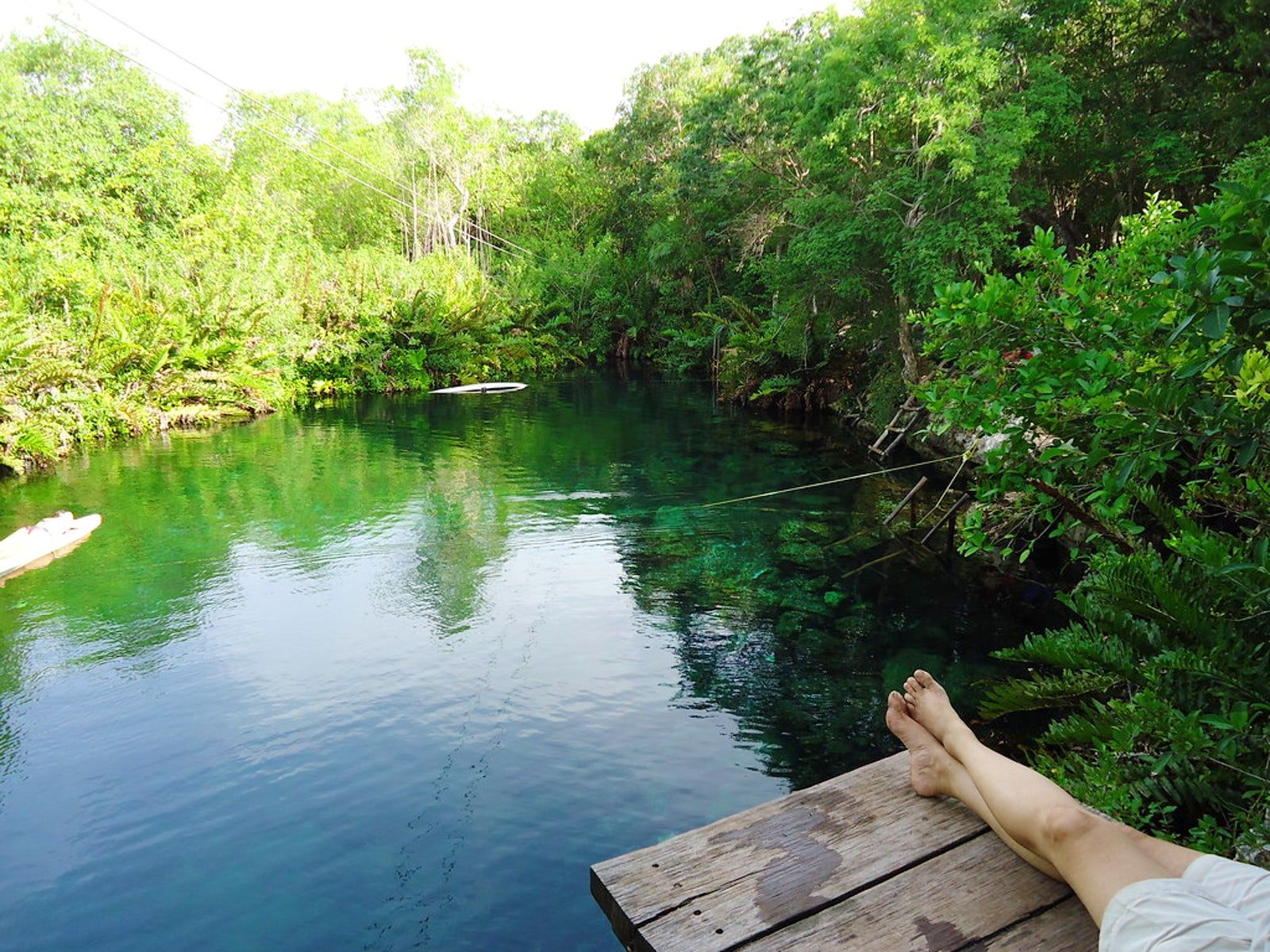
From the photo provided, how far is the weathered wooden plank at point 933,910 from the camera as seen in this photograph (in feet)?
6.27

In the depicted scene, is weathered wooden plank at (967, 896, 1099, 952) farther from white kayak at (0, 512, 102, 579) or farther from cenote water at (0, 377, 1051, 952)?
white kayak at (0, 512, 102, 579)

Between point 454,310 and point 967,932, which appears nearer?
point 967,932

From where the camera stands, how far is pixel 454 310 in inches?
912

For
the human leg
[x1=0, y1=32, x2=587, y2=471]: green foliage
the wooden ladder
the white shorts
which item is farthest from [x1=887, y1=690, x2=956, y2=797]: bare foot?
[x1=0, y1=32, x2=587, y2=471]: green foliage

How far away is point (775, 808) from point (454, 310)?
72.7 feet

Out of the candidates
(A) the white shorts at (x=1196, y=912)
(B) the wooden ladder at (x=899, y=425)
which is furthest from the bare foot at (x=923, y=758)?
(B) the wooden ladder at (x=899, y=425)

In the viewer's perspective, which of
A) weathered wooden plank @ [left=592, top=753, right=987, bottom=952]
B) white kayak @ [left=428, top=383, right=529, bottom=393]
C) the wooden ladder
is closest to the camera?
weathered wooden plank @ [left=592, top=753, right=987, bottom=952]

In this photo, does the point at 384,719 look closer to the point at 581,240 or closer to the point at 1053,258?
the point at 1053,258

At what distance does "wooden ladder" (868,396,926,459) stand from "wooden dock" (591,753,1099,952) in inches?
317

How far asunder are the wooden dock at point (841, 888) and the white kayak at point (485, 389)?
748 inches

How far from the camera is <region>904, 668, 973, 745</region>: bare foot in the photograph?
2.64 m

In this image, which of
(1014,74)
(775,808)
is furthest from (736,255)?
(775,808)

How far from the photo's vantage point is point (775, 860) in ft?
7.22

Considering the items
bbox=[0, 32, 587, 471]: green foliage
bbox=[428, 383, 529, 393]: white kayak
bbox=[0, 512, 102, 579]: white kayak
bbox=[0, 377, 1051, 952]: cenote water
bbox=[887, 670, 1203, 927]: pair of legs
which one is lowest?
bbox=[0, 377, 1051, 952]: cenote water
